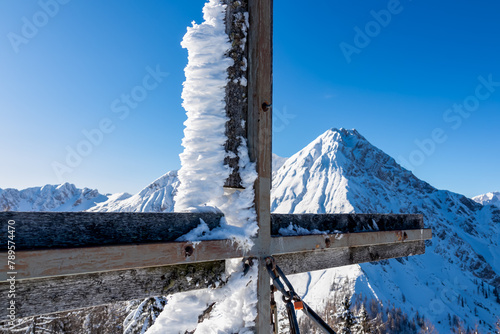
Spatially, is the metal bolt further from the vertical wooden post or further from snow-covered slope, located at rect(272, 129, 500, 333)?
snow-covered slope, located at rect(272, 129, 500, 333)

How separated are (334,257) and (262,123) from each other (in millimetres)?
1064

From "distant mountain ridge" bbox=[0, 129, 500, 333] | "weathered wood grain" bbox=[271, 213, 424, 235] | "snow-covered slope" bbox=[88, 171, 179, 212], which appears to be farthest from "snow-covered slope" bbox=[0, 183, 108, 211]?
"weathered wood grain" bbox=[271, 213, 424, 235]

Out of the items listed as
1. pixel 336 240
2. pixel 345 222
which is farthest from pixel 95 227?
pixel 345 222

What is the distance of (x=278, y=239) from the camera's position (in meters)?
1.66

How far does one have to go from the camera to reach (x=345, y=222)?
7.05 feet

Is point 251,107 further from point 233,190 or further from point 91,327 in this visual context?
point 91,327

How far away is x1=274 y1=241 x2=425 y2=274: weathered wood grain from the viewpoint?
1793 mm

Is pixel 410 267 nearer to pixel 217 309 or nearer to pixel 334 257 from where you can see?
pixel 334 257

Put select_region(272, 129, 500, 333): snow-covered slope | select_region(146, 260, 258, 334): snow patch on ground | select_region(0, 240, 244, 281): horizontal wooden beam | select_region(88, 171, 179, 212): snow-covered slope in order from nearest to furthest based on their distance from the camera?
select_region(0, 240, 244, 281): horizontal wooden beam
select_region(146, 260, 258, 334): snow patch on ground
select_region(272, 129, 500, 333): snow-covered slope
select_region(88, 171, 179, 212): snow-covered slope

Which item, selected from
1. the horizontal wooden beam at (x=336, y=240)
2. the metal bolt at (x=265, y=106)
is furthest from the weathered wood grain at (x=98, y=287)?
the metal bolt at (x=265, y=106)

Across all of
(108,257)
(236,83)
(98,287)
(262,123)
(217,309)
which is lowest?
(217,309)

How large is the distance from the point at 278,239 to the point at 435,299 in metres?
163

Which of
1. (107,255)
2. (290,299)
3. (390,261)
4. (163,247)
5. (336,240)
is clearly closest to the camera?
(107,255)

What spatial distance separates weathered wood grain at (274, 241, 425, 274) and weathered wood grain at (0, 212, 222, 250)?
716 mm
